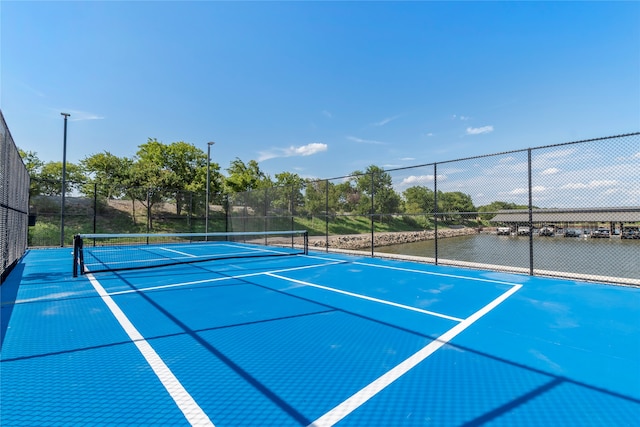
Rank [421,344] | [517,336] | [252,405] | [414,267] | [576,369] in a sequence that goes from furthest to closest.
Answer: [414,267]
[517,336]
[421,344]
[576,369]
[252,405]

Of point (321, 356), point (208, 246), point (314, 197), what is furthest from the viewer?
point (314, 197)

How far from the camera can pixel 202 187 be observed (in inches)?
1065

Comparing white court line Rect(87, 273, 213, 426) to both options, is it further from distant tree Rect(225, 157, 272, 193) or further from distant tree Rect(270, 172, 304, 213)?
distant tree Rect(225, 157, 272, 193)

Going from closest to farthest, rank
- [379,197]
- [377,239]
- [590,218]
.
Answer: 1. [590,218]
2. [379,197]
3. [377,239]

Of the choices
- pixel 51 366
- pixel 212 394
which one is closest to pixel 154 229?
pixel 51 366

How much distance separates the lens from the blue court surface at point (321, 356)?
7.16 ft

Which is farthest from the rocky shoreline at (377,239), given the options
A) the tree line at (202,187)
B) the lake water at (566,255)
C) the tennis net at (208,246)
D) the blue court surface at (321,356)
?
the blue court surface at (321,356)

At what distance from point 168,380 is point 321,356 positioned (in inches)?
56.6

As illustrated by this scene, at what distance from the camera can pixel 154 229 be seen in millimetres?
19906

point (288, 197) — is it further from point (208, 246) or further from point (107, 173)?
point (107, 173)

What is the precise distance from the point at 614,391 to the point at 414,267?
20.8 feet

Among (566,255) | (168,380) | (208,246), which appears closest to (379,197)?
(566,255)

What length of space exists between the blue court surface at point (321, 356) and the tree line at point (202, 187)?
4115 millimetres

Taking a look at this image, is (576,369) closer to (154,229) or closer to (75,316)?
(75,316)
